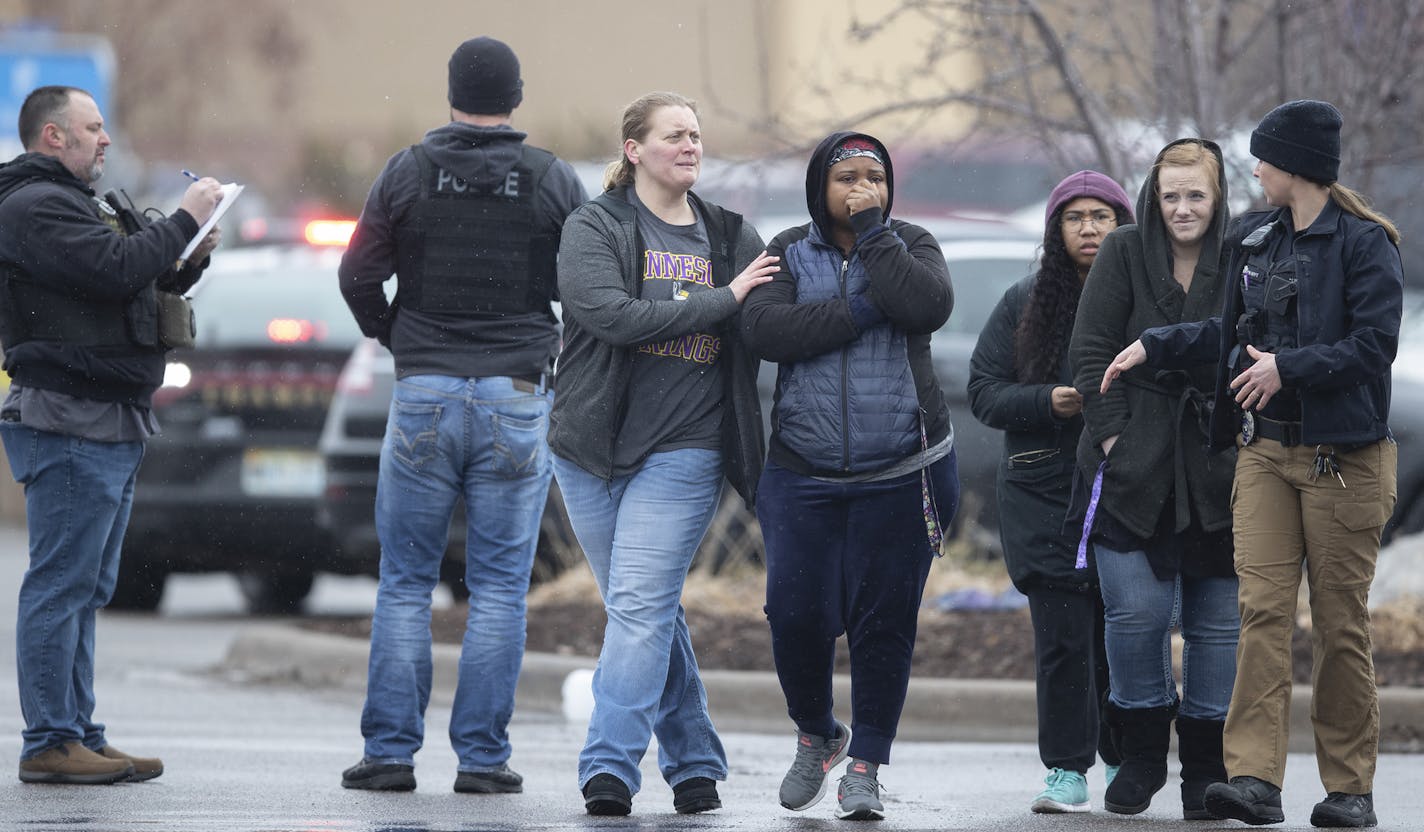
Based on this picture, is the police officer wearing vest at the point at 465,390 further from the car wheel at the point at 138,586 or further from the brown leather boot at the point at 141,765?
the car wheel at the point at 138,586

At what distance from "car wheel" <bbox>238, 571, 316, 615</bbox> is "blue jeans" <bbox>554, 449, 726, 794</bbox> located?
7516 millimetres

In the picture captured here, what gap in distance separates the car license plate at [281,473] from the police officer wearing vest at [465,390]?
5541 millimetres

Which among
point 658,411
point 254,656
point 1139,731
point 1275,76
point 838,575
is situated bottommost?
point 254,656

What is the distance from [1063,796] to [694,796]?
40.5 inches

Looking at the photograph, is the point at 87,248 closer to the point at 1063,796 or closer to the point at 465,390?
the point at 465,390

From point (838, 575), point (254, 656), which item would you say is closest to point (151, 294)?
point (838, 575)

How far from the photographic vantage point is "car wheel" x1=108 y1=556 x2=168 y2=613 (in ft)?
43.5

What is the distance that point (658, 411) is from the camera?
21.2ft

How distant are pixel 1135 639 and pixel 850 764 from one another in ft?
2.76

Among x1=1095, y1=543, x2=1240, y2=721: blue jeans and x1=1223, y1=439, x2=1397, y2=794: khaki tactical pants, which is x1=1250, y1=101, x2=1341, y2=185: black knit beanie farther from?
x1=1095, y1=543, x2=1240, y2=721: blue jeans

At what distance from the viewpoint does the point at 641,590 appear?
638cm

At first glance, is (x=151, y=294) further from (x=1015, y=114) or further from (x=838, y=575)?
(x=1015, y=114)

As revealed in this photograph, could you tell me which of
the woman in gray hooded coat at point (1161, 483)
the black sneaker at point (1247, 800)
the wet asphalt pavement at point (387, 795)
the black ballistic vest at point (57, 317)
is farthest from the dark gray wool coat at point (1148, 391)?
the black ballistic vest at point (57, 317)

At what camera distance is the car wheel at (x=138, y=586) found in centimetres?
1326
